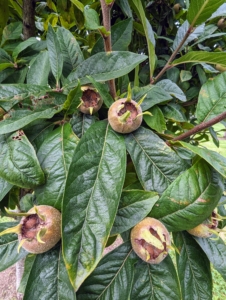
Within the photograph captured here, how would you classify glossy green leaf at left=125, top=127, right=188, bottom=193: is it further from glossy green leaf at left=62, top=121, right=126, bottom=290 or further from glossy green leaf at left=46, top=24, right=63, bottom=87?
glossy green leaf at left=46, top=24, right=63, bottom=87

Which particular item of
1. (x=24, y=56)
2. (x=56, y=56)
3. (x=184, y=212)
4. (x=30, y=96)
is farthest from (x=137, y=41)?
(x=184, y=212)

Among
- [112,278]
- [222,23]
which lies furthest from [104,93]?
[222,23]

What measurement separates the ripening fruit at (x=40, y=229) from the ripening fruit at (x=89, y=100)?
34 cm

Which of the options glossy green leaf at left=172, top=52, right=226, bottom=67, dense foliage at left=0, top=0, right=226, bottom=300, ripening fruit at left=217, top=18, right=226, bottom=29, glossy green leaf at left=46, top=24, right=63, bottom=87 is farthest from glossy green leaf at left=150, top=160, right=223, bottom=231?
ripening fruit at left=217, top=18, right=226, bottom=29

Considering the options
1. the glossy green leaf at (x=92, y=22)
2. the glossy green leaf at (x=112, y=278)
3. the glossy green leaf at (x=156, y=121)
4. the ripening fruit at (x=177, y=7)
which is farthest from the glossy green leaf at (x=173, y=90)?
the ripening fruit at (x=177, y=7)

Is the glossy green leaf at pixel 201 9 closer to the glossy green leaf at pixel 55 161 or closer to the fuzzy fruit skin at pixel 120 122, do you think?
the fuzzy fruit skin at pixel 120 122

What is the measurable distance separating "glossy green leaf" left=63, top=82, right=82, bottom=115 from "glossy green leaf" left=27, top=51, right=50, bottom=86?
19 cm

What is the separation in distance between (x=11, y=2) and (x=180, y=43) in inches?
38.0

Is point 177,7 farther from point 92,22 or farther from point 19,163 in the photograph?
point 19,163

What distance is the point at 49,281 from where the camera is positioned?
647 millimetres

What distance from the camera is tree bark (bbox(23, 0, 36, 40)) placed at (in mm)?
1210

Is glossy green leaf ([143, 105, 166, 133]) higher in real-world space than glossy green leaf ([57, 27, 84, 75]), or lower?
lower

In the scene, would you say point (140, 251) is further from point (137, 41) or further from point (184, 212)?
point (137, 41)

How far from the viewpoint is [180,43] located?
1084mm
